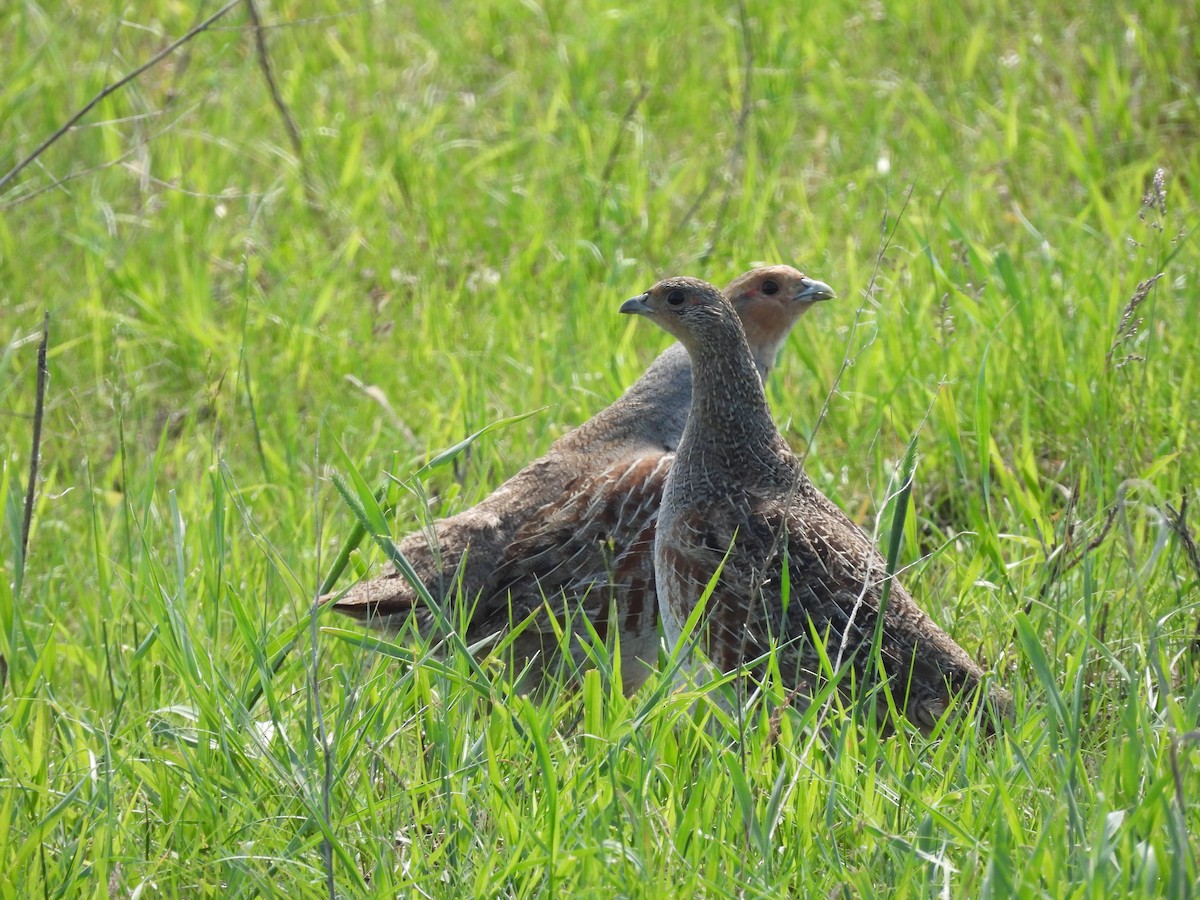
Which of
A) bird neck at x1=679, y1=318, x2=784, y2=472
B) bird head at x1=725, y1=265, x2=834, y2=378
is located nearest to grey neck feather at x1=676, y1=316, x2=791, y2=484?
bird neck at x1=679, y1=318, x2=784, y2=472

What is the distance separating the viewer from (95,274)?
6246 mm

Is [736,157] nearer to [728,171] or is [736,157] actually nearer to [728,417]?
[728,171]

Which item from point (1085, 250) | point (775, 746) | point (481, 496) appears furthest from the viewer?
point (1085, 250)

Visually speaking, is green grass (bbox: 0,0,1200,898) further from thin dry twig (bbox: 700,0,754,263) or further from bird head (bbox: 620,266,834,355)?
bird head (bbox: 620,266,834,355)

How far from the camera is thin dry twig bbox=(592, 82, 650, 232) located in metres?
6.42

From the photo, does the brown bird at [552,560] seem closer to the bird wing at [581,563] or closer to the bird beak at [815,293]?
the bird wing at [581,563]

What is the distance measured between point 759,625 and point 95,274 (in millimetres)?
3805

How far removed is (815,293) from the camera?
4812mm

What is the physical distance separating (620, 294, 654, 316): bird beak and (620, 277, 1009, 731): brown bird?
1 centimetres

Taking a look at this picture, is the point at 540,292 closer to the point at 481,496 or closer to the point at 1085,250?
the point at 481,496

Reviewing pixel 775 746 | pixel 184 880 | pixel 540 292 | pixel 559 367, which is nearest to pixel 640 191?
pixel 540 292

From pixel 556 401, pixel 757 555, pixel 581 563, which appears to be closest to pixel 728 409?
pixel 757 555

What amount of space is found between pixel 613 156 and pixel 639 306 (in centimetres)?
273

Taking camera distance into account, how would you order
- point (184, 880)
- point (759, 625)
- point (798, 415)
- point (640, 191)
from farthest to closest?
point (640, 191), point (798, 415), point (759, 625), point (184, 880)
